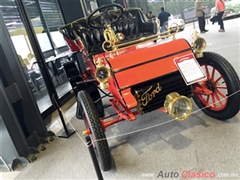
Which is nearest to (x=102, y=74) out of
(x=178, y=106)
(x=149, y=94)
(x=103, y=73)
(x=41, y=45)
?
(x=103, y=73)

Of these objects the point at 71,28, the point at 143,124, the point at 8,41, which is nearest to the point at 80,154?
the point at 143,124

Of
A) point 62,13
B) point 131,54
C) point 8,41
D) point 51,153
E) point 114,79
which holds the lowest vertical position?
point 51,153

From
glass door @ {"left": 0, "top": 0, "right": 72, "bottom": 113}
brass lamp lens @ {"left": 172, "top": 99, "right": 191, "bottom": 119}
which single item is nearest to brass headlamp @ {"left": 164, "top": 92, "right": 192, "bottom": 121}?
brass lamp lens @ {"left": 172, "top": 99, "right": 191, "bottom": 119}

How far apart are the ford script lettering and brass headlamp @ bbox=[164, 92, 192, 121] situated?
0.12m

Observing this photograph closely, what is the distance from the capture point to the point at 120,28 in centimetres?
330

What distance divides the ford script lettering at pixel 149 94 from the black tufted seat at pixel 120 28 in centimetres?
149

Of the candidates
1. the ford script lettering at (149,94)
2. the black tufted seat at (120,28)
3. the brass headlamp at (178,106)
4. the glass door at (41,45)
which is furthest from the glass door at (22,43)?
the brass headlamp at (178,106)

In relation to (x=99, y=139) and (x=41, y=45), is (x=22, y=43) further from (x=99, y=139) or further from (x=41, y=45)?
(x=99, y=139)

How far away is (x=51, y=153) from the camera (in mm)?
2295

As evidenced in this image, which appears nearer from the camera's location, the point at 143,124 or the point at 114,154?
the point at 114,154

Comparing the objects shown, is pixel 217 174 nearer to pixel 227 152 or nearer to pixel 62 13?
pixel 227 152

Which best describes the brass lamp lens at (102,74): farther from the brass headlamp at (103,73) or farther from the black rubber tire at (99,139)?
the black rubber tire at (99,139)

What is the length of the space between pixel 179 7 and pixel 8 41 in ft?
40.3

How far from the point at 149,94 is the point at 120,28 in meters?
1.89
